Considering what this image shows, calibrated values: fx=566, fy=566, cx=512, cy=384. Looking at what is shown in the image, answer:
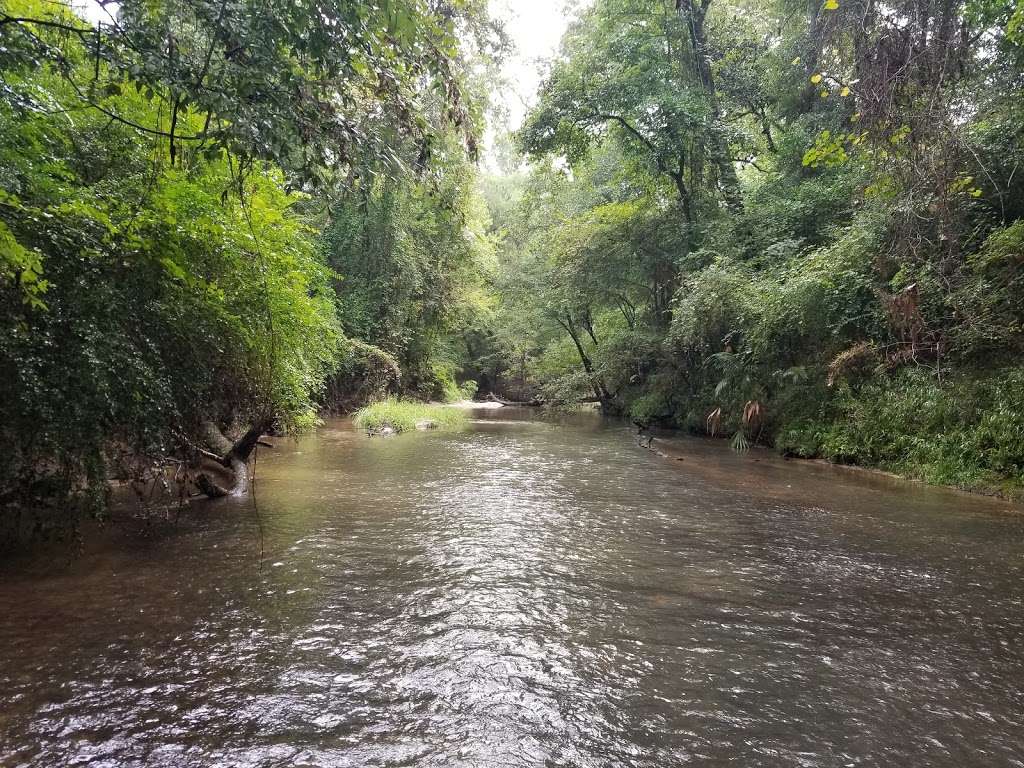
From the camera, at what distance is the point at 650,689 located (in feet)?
11.2

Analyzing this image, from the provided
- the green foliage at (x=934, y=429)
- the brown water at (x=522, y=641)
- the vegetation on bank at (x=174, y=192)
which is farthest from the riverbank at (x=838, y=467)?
the vegetation on bank at (x=174, y=192)

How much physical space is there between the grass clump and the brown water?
34.7 feet

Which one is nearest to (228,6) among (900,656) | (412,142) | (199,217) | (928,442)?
(412,142)

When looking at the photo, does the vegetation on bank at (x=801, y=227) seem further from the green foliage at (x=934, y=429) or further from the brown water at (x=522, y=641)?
the brown water at (x=522, y=641)

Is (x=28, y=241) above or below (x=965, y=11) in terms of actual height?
below

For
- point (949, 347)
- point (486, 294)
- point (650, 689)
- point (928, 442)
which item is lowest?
point (650, 689)

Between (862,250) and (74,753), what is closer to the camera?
(74,753)

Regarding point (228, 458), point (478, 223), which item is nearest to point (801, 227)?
point (478, 223)

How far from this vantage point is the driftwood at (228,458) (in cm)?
807

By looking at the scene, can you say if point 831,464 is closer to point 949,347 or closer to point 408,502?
point 949,347

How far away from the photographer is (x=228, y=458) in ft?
28.8

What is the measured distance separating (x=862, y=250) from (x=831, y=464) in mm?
4521

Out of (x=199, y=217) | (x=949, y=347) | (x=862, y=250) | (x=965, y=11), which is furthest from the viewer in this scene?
(x=862, y=250)

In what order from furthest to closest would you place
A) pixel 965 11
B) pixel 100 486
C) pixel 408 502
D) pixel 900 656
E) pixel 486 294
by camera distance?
pixel 486 294 → pixel 965 11 → pixel 408 502 → pixel 100 486 → pixel 900 656
